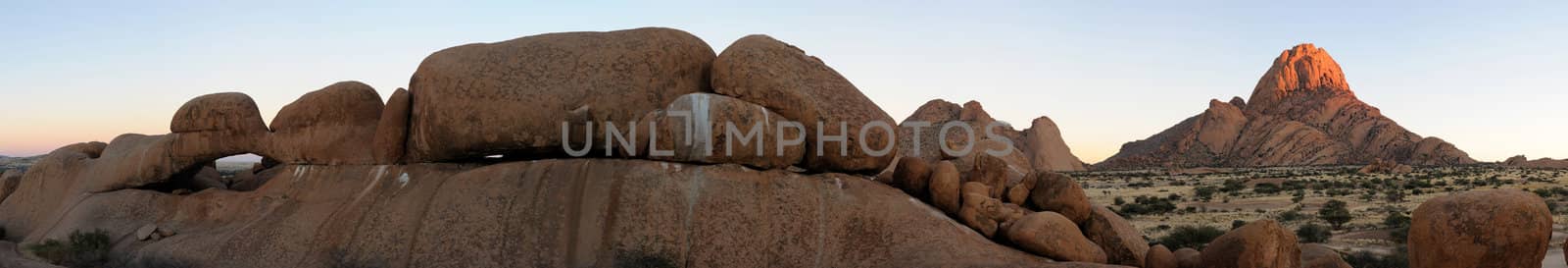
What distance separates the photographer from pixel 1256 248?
33.1ft

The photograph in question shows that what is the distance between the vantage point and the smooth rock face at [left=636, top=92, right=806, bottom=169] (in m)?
11.9

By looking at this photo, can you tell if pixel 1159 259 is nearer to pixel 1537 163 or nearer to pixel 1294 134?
pixel 1537 163

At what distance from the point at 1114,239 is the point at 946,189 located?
92.5 inches

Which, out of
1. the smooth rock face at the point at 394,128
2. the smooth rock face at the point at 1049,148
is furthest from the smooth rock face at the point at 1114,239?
the smooth rock face at the point at 1049,148

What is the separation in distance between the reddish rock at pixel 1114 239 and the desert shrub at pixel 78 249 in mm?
14230

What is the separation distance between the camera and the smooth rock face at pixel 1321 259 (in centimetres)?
1116

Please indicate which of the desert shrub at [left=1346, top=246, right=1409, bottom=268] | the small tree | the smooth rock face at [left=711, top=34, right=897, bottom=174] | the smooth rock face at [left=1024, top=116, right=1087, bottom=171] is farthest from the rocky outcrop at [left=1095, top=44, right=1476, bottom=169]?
the smooth rock face at [left=711, top=34, right=897, bottom=174]

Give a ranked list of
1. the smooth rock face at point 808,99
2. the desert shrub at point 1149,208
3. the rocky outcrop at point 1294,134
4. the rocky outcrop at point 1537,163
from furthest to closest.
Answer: the rocky outcrop at point 1294,134, the rocky outcrop at point 1537,163, the desert shrub at point 1149,208, the smooth rock face at point 808,99

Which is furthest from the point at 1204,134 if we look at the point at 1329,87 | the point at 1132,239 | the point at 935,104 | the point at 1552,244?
the point at 1132,239

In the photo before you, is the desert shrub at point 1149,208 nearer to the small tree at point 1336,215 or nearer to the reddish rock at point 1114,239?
the small tree at point 1336,215


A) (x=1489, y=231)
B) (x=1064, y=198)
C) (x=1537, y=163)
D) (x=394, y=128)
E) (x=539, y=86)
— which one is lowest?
(x=1537, y=163)

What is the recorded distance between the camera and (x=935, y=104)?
90.4 meters

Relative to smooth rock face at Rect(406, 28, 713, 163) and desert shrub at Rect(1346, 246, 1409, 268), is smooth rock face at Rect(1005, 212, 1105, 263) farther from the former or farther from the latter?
desert shrub at Rect(1346, 246, 1409, 268)

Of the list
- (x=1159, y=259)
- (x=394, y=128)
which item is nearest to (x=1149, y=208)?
(x=1159, y=259)
